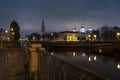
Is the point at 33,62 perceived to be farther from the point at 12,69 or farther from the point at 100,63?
the point at 100,63

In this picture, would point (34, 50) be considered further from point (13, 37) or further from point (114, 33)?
point (114, 33)

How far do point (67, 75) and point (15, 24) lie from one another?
93749 millimetres

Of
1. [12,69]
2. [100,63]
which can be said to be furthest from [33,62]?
[100,63]

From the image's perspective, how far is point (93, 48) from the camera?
124m

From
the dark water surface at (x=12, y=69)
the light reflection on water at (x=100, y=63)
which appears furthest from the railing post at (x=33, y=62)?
the light reflection on water at (x=100, y=63)

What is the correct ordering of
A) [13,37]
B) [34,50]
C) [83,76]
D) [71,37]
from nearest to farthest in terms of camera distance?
[83,76], [34,50], [13,37], [71,37]

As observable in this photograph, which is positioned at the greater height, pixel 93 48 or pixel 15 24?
pixel 15 24

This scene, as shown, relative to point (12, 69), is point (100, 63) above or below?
below

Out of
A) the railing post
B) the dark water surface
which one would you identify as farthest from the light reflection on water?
the railing post

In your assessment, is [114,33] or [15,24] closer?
[15,24]

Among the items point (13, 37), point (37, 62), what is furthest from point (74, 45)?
point (37, 62)

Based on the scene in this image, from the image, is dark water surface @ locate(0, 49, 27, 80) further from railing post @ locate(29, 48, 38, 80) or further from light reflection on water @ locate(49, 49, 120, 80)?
light reflection on water @ locate(49, 49, 120, 80)

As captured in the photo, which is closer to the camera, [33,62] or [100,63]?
[33,62]

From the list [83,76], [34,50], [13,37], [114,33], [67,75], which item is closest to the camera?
[83,76]
